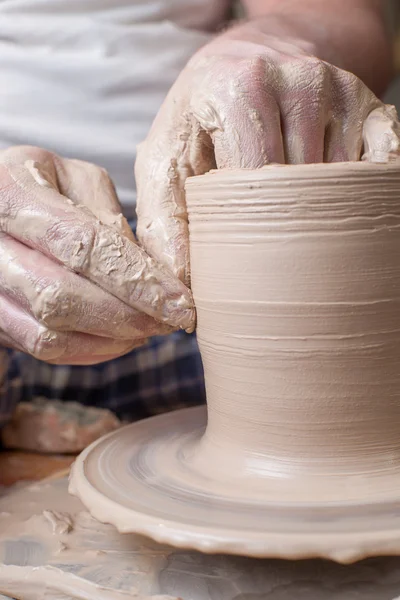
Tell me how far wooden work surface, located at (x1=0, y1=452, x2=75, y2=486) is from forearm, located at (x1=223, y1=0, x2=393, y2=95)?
2.80 ft

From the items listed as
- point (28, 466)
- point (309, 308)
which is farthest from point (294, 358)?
point (28, 466)

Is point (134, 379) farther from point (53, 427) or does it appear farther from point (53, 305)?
point (53, 305)

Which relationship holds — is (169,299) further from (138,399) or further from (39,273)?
(138,399)

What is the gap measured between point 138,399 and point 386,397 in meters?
0.80

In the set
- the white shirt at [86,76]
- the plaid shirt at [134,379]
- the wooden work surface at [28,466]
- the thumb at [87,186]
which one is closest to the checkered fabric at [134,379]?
the plaid shirt at [134,379]

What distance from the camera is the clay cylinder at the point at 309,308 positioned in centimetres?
81

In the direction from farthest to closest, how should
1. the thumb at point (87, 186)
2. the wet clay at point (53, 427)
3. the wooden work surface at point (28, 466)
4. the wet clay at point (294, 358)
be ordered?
the wet clay at point (53, 427), the wooden work surface at point (28, 466), the thumb at point (87, 186), the wet clay at point (294, 358)

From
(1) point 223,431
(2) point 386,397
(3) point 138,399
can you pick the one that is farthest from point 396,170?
(3) point 138,399

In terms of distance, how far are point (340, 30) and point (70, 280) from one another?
2.78 feet

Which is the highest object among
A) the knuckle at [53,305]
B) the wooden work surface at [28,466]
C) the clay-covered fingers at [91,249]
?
the clay-covered fingers at [91,249]

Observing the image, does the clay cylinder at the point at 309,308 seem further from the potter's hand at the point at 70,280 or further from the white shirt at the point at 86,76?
the white shirt at the point at 86,76

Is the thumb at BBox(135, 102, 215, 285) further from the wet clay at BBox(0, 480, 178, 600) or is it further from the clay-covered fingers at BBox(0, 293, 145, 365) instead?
the wet clay at BBox(0, 480, 178, 600)

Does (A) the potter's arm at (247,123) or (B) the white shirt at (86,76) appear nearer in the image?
(A) the potter's arm at (247,123)

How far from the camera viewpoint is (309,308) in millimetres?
824
